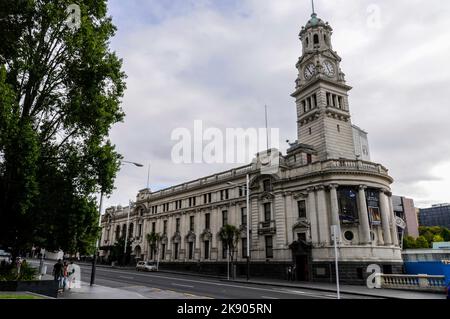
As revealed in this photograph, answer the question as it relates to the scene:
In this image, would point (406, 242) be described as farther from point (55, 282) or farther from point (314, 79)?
point (55, 282)

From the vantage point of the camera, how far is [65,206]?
15.1 metres

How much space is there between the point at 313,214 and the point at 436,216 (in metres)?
162

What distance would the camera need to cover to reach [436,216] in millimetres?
159500

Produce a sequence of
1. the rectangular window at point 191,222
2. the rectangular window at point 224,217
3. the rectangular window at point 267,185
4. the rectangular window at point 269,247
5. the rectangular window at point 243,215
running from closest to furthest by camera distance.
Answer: the rectangular window at point 269,247 < the rectangular window at point 267,185 < the rectangular window at point 243,215 < the rectangular window at point 224,217 < the rectangular window at point 191,222

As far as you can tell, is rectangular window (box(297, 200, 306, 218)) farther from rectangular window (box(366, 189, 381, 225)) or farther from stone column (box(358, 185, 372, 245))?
rectangular window (box(366, 189, 381, 225))

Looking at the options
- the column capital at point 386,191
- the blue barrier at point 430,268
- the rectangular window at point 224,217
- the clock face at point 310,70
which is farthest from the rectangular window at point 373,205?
the rectangular window at point 224,217

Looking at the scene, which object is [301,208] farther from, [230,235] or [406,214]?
[406,214]

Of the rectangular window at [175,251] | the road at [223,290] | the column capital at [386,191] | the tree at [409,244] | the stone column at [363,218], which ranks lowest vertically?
the road at [223,290]

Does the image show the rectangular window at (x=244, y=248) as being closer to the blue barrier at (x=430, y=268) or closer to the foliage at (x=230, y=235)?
the foliage at (x=230, y=235)

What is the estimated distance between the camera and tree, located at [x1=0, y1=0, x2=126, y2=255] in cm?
1454

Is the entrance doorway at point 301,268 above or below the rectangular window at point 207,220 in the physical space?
below

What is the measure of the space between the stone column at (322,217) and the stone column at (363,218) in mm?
3396

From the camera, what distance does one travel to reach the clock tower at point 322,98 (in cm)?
4094

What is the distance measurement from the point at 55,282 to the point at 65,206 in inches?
162
